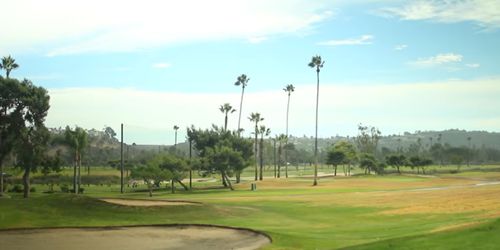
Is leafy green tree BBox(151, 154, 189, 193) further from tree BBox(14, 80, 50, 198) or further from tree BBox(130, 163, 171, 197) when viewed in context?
tree BBox(14, 80, 50, 198)

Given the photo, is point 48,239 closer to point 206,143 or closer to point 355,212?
point 355,212

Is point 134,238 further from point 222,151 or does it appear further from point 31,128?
point 222,151

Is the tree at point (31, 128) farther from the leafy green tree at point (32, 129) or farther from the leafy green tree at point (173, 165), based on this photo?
the leafy green tree at point (173, 165)

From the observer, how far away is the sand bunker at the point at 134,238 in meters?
28.9

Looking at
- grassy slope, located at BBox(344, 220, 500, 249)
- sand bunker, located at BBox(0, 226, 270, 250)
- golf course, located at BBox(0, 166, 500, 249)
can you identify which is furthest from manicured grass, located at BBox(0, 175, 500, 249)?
grassy slope, located at BBox(344, 220, 500, 249)

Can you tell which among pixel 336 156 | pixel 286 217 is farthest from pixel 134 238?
pixel 336 156

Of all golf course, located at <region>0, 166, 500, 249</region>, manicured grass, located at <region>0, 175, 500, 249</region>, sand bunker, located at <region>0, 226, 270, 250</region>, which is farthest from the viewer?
manicured grass, located at <region>0, 175, 500, 249</region>

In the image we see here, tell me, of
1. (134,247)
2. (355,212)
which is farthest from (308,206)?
(134,247)

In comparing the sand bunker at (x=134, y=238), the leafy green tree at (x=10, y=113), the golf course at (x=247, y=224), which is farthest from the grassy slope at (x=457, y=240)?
the leafy green tree at (x=10, y=113)

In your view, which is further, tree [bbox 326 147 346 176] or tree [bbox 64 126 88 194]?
tree [bbox 326 147 346 176]

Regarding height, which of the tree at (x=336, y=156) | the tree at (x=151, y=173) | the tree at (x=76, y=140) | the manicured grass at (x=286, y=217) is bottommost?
the manicured grass at (x=286, y=217)

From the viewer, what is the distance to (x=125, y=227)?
119 feet

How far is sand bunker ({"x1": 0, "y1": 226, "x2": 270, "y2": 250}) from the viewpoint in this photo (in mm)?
28938

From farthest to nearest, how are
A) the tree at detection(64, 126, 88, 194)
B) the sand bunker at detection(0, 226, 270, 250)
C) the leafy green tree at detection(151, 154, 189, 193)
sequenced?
the leafy green tree at detection(151, 154, 189, 193) < the tree at detection(64, 126, 88, 194) < the sand bunker at detection(0, 226, 270, 250)
